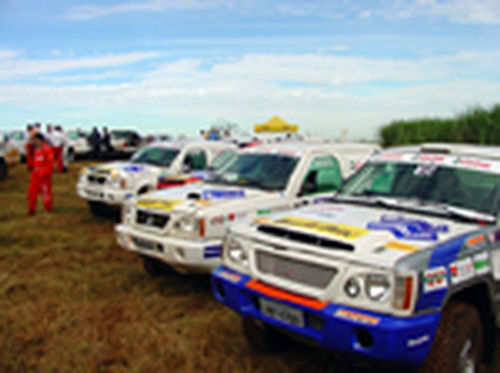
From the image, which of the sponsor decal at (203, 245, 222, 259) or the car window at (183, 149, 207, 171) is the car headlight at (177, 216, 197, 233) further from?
the car window at (183, 149, 207, 171)

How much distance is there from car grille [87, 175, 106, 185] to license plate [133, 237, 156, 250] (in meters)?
4.13

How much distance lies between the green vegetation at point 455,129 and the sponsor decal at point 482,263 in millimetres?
15029

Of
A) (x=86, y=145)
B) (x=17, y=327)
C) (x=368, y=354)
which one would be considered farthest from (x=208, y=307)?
(x=86, y=145)

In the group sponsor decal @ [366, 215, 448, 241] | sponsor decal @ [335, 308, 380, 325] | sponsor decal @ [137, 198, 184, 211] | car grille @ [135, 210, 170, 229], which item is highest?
sponsor decal @ [366, 215, 448, 241]

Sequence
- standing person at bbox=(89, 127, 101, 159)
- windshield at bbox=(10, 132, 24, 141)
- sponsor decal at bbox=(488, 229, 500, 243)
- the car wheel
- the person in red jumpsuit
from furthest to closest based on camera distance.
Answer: standing person at bbox=(89, 127, 101, 159) → windshield at bbox=(10, 132, 24, 141) → the car wheel → the person in red jumpsuit → sponsor decal at bbox=(488, 229, 500, 243)

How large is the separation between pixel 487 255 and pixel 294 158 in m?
2.93

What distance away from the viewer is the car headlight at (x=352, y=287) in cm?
278

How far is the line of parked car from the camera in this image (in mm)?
2674

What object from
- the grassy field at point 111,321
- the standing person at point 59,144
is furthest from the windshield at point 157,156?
the standing person at point 59,144

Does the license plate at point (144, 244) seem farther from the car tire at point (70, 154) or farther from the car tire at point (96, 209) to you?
the car tire at point (70, 154)

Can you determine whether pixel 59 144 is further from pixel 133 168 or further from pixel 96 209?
pixel 133 168

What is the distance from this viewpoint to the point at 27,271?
621 cm

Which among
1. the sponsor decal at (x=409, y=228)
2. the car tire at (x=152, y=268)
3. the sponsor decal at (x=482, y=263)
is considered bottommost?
the car tire at (x=152, y=268)

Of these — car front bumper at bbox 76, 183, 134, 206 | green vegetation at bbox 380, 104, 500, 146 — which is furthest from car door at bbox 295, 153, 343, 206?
green vegetation at bbox 380, 104, 500, 146
